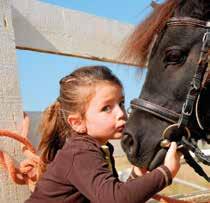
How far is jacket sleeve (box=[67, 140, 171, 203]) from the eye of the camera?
1.05 m

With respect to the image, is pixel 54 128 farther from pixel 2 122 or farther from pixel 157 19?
pixel 157 19

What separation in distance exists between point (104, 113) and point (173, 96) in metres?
0.33

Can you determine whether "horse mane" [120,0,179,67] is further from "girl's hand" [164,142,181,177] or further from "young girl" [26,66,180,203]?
"girl's hand" [164,142,181,177]

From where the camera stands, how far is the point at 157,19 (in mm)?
1562

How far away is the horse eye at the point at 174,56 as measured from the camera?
1.43 meters

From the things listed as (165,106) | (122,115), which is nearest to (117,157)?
(165,106)

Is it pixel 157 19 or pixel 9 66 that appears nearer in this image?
pixel 9 66

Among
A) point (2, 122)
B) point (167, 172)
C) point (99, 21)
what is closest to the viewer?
point (167, 172)

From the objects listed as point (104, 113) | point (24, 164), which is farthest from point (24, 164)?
point (104, 113)

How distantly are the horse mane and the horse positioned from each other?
0.11ft

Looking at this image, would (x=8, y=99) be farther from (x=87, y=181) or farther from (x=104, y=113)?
(x=87, y=181)

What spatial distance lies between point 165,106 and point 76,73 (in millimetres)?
369

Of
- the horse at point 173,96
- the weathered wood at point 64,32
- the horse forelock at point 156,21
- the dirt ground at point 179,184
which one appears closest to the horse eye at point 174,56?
the horse at point 173,96

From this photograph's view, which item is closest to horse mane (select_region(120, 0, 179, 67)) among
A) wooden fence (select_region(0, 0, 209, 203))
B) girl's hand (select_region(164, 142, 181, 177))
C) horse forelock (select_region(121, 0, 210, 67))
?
horse forelock (select_region(121, 0, 210, 67))
